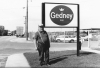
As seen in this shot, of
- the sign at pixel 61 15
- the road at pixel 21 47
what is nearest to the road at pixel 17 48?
the road at pixel 21 47

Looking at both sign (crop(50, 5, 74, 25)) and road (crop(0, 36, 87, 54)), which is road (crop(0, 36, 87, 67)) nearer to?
road (crop(0, 36, 87, 54))

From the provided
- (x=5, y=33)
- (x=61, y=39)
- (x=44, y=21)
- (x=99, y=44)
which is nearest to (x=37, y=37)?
(x=44, y=21)

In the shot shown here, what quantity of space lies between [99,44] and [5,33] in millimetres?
96717

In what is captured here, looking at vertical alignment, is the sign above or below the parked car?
above

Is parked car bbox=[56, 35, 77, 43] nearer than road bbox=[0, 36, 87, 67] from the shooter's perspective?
No

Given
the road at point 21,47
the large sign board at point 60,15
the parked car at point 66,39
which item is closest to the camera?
the large sign board at point 60,15

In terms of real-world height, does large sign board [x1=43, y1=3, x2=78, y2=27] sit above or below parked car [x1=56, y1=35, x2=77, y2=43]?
above

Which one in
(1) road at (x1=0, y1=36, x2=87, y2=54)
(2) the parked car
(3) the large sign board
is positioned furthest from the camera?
(2) the parked car

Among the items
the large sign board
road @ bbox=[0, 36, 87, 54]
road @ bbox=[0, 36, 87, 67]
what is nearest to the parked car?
road @ bbox=[0, 36, 87, 54]

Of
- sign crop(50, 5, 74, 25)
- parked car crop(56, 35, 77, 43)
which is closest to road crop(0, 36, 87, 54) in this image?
parked car crop(56, 35, 77, 43)

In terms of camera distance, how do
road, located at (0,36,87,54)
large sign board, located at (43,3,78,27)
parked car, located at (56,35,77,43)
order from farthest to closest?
parked car, located at (56,35,77,43), road, located at (0,36,87,54), large sign board, located at (43,3,78,27)

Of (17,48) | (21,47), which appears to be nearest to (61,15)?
(17,48)

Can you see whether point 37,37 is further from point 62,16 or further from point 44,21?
point 62,16

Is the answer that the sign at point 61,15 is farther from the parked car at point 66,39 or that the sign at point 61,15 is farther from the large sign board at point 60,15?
the parked car at point 66,39
